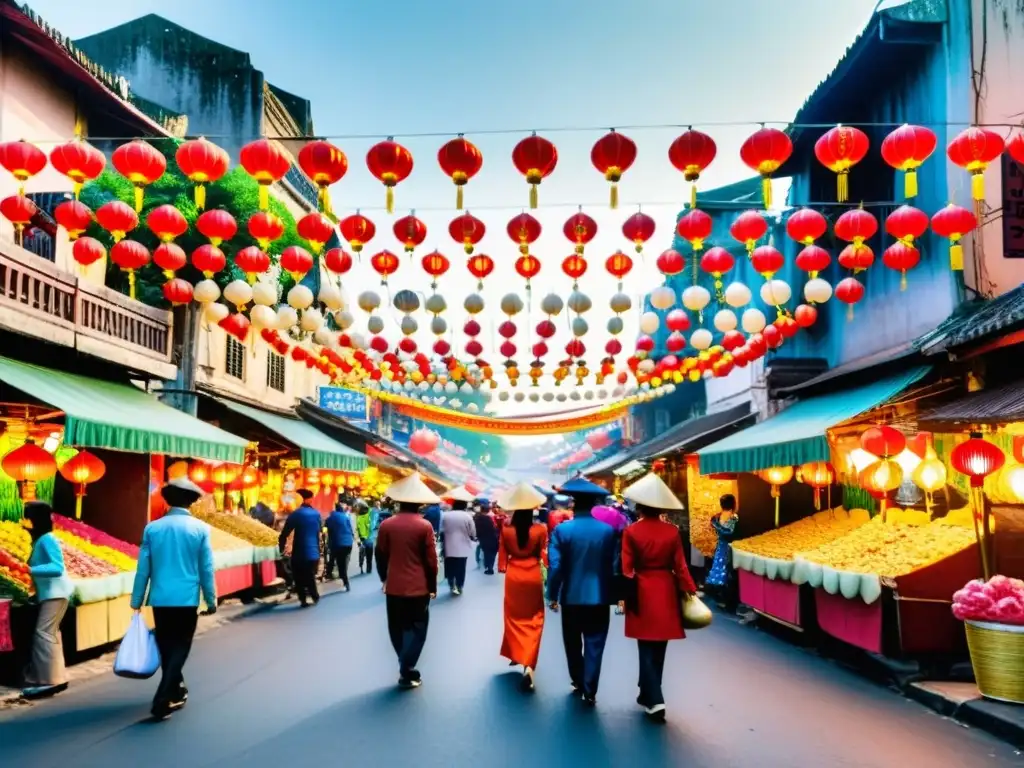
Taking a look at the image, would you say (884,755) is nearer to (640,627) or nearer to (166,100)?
(640,627)

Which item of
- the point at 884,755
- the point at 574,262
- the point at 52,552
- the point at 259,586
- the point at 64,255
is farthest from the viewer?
the point at 259,586

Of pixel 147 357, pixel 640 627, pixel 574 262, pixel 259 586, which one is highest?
pixel 574 262

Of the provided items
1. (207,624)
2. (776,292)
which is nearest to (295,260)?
(207,624)

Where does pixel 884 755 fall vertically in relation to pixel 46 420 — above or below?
below

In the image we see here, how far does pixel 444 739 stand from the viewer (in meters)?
6.28

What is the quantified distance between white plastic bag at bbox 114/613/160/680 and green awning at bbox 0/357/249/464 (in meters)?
3.76

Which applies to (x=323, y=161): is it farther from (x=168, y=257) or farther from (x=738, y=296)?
(x=738, y=296)

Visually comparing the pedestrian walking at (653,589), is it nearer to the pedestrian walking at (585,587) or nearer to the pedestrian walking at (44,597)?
the pedestrian walking at (585,587)

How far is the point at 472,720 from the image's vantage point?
6906 mm

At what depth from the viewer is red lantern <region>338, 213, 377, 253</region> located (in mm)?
11516

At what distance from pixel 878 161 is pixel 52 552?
14545mm

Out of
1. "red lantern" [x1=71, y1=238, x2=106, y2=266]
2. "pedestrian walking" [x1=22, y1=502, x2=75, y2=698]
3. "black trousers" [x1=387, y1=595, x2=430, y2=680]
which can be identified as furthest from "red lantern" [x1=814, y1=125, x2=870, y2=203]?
"red lantern" [x1=71, y1=238, x2=106, y2=266]

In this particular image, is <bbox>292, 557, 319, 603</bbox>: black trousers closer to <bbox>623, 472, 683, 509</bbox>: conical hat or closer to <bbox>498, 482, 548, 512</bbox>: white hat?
<bbox>498, 482, 548, 512</bbox>: white hat

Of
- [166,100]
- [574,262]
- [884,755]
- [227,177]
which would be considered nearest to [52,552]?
[884,755]
